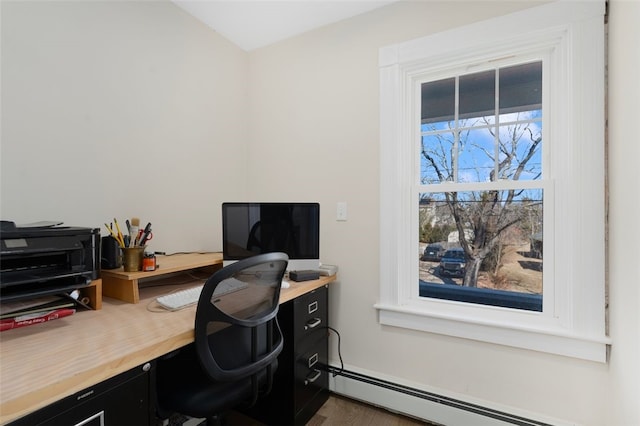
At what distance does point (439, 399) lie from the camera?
1.66 metres

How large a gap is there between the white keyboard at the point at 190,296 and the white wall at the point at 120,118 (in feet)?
1.96

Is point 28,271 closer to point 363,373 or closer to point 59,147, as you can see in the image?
point 59,147

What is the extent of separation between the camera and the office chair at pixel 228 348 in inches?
39.6

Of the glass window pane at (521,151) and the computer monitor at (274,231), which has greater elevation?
the glass window pane at (521,151)

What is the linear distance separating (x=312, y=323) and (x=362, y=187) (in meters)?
0.90

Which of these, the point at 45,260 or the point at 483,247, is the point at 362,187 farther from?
the point at 45,260

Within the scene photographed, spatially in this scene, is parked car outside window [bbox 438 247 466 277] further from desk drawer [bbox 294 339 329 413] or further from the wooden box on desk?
the wooden box on desk

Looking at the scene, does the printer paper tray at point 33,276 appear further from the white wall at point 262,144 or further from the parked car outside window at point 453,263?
the parked car outside window at point 453,263

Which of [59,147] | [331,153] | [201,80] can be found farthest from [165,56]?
[331,153]

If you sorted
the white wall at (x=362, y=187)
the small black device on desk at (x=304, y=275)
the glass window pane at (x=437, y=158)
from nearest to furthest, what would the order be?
1. the white wall at (x=362, y=187)
2. the small black device on desk at (x=304, y=275)
3. the glass window pane at (x=437, y=158)

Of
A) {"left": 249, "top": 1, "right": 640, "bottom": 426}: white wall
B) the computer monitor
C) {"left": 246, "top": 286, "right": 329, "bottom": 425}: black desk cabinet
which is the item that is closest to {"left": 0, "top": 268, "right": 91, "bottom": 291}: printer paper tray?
the computer monitor

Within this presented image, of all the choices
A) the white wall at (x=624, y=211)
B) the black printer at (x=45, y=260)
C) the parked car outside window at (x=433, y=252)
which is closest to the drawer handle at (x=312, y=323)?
the parked car outside window at (x=433, y=252)

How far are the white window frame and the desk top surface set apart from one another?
1.26 meters

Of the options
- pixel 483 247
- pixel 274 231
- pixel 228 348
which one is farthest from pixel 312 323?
pixel 483 247
